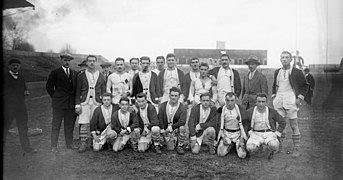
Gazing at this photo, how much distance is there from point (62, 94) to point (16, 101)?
0.50 meters

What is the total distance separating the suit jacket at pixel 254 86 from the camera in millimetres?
3359

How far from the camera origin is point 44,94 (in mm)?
3148

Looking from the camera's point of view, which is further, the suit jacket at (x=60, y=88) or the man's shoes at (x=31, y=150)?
the suit jacket at (x=60, y=88)

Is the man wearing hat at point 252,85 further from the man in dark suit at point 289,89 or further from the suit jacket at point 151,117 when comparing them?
the suit jacket at point 151,117

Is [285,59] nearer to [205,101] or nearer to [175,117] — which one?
[205,101]

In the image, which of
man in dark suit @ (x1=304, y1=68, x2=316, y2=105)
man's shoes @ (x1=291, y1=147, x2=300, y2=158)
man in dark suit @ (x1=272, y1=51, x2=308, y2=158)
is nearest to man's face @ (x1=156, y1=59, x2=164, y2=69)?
man in dark suit @ (x1=272, y1=51, x2=308, y2=158)

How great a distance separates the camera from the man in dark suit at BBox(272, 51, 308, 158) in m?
3.10

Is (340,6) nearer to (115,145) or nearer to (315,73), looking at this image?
(315,73)

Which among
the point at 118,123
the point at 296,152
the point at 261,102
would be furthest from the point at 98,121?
the point at 296,152

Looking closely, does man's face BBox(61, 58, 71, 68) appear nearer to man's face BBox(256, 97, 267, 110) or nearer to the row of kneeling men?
the row of kneeling men

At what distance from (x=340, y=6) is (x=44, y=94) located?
2.99m

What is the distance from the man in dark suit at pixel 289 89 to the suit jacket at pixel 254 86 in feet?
0.47

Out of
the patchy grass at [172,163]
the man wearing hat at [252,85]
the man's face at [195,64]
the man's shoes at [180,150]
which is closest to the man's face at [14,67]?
the patchy grass at [172,163]

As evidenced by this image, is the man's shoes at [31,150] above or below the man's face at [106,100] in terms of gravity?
below
